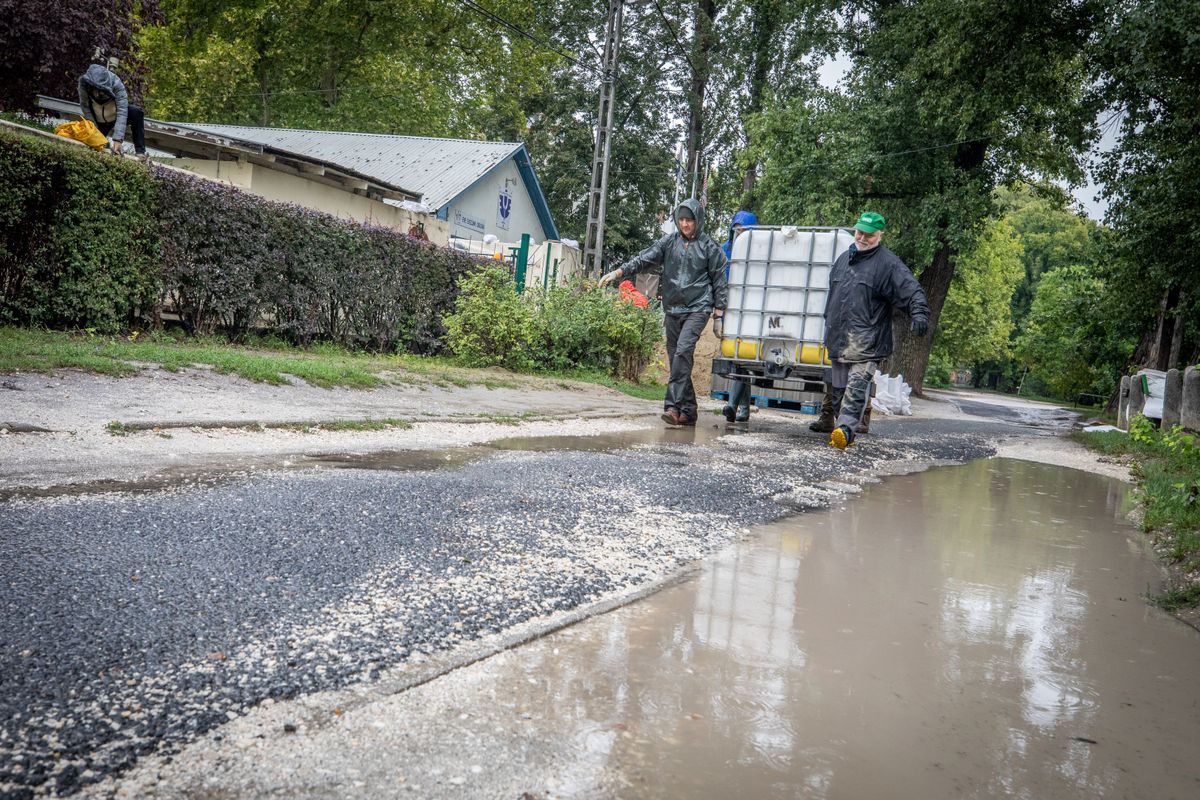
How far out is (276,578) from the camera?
10.4ft

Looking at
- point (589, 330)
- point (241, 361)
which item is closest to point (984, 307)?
point (589, 330)

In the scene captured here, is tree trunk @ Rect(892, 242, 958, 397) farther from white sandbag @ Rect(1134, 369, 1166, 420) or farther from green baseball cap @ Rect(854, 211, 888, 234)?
green baseball cap @ Rect(854, 211, 888, 234)

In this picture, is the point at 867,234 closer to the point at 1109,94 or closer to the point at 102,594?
the point at 102,594

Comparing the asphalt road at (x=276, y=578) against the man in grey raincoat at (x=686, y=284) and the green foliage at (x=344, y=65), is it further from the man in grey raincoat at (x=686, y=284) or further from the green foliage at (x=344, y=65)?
the green foliage at (x=344, y=65)

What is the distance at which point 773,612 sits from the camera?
3.54 metres

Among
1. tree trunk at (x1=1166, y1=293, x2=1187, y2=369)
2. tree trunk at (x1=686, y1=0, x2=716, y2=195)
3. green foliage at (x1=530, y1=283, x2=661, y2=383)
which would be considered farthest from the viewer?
tree trunk at (x1=686, y1=0, x2=716, y2=195)

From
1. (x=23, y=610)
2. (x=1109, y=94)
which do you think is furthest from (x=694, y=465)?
(x=1109, y=94)

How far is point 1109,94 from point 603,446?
1435 centimetres

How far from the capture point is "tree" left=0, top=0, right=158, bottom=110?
65.0 ft

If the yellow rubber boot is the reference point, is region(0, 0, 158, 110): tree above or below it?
above

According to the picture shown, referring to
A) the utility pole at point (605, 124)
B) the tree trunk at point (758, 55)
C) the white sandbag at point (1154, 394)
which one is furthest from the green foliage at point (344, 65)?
the white sandbag at point (1154, 394)

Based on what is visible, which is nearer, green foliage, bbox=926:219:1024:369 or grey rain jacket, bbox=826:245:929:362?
grey rain jacket, bbox=826:245:929:362

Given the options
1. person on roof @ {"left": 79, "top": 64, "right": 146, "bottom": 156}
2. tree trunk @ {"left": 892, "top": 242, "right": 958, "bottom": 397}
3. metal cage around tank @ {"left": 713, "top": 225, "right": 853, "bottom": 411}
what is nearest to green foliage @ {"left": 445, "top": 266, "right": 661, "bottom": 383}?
metal cage around tank @ {"left": 713, "top": 225, "right": 853, "bottom": 411}

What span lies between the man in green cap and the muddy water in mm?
4790
